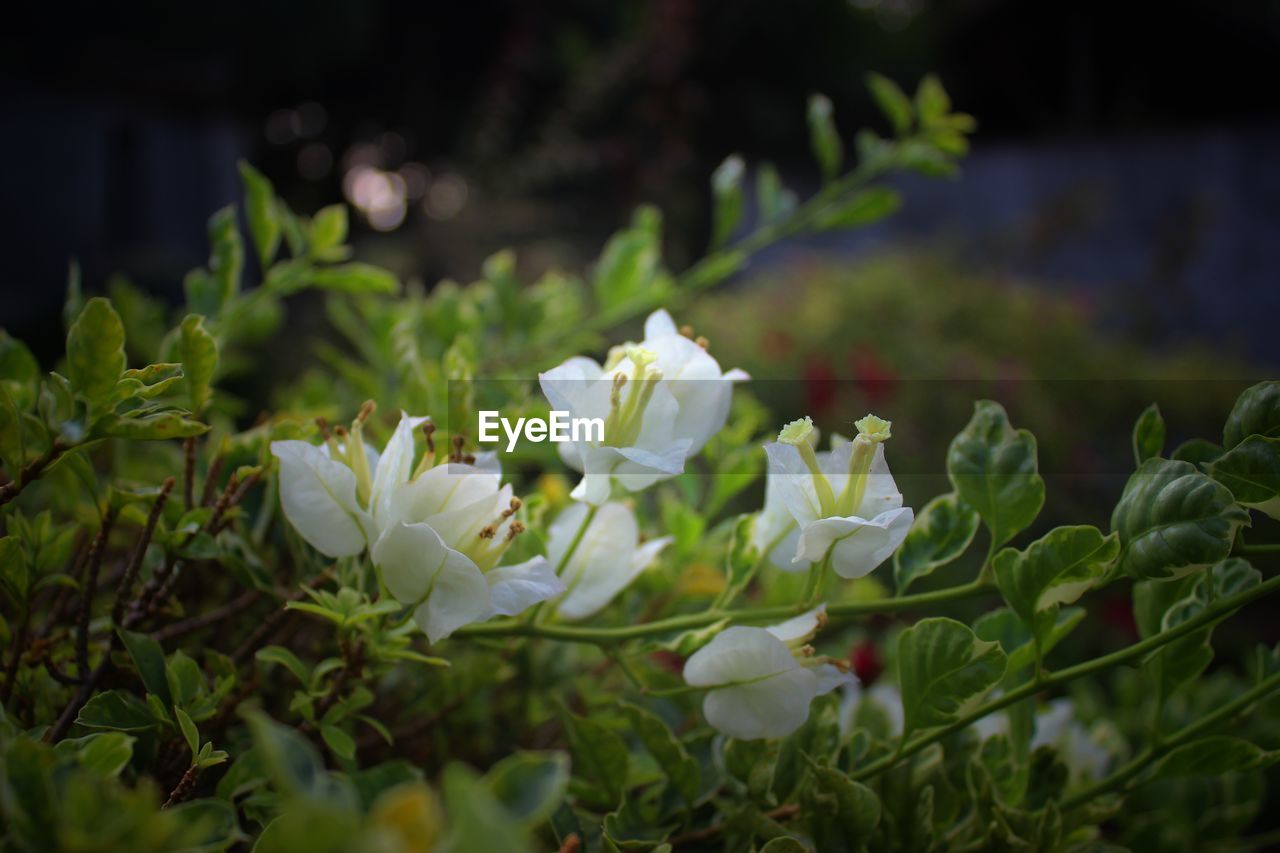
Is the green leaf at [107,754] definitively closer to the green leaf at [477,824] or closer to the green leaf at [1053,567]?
the green leaf at [477,824]

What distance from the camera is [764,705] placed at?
305 millimetres

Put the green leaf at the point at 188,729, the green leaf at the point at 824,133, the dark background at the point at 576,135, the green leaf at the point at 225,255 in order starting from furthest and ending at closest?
the dark background at the point at 576,135 → the green leaf at the point at 824,133 → the green leaf at the point at 225,255 → the green leaf at the point at 188,729

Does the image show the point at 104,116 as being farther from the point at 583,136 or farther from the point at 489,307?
the point at 489,307

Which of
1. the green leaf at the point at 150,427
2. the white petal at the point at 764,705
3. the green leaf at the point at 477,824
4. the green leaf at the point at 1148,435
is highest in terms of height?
the green leaf at the point at 150,427

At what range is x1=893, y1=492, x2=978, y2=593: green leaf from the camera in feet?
1.11

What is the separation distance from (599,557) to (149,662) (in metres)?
0.15

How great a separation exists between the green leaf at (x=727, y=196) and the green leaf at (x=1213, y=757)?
1.09 feet

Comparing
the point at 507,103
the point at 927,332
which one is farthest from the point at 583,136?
the point at 927,332

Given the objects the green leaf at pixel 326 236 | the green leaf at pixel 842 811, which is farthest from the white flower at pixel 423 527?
the green leaf at pixel 326 236

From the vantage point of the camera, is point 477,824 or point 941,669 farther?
point 941,669

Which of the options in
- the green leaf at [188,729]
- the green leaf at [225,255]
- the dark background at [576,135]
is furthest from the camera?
the dark background at [576,135]

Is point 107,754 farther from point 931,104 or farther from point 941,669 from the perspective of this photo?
point 931,104

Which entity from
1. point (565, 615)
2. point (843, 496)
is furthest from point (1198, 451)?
point (565, 615)

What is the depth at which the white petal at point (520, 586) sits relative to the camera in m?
0.28
